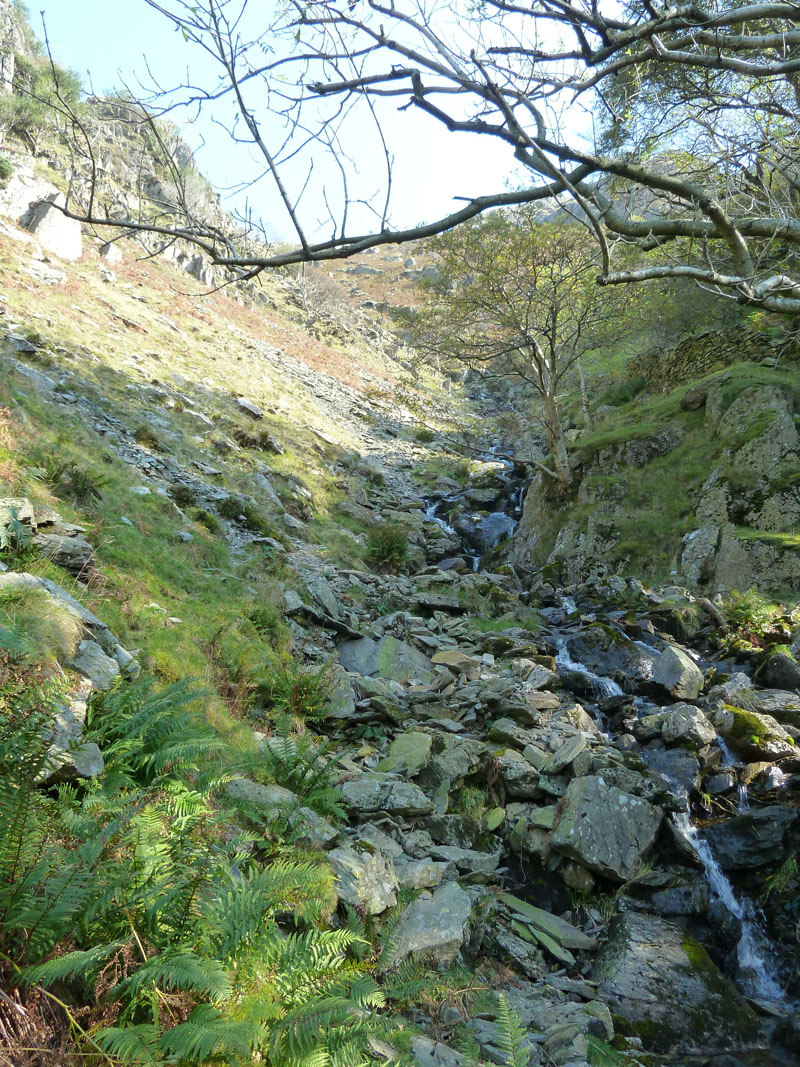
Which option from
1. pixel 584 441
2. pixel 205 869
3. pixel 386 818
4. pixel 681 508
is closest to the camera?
pixel 205 869

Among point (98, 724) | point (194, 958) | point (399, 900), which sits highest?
point (194, 958)

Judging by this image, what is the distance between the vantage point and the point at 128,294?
782 inches

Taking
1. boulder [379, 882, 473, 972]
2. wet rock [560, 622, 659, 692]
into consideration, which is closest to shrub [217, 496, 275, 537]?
wet rock [560, 622, 659, 692]

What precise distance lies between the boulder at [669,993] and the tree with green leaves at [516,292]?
35.6 feet

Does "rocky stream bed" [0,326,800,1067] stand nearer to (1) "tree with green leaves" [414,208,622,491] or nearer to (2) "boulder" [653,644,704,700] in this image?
(2) "boulder" [653,644,704,700]

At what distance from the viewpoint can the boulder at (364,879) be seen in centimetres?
377

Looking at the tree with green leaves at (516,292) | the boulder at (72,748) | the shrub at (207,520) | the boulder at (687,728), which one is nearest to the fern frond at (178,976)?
the boulder at (72,748)

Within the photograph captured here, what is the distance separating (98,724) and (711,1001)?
4720 mm

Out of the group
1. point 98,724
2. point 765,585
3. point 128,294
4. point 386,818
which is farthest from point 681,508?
point 128,294

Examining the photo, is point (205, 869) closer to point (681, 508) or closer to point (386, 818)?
point (386, 818)

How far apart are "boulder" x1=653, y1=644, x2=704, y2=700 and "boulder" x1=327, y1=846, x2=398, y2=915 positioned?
5135 millimetres

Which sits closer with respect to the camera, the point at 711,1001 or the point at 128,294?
the point at 711,1001

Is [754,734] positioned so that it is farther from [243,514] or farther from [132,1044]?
[243,514]

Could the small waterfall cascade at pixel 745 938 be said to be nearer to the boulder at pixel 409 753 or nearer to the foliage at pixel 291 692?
the boulder at pixel 409 753
